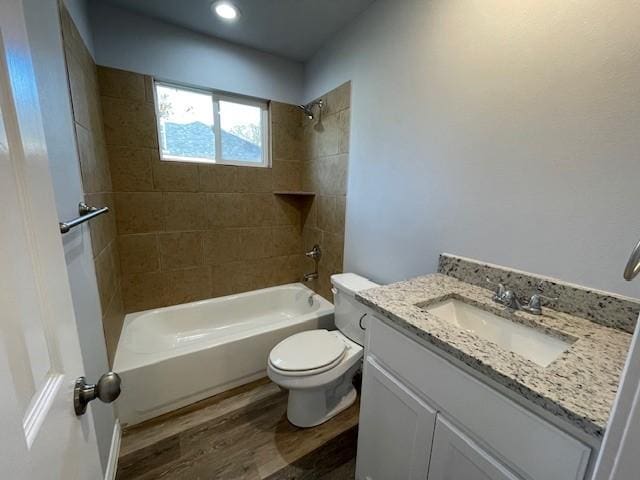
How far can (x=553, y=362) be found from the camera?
2.16 ft

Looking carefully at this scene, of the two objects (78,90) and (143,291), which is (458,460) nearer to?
(78,90)

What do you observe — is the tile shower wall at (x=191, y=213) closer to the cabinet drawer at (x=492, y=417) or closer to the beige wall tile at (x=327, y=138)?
the beige wall tile at (x=327, y=138)

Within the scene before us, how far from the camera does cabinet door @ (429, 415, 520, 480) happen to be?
66 centimetres

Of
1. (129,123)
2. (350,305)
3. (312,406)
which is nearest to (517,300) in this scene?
(350,305)

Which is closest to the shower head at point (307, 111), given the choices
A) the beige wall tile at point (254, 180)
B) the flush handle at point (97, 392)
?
the beige wall tile at point (254, 180)

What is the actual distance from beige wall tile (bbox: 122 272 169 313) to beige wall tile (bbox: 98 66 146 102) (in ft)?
4.23

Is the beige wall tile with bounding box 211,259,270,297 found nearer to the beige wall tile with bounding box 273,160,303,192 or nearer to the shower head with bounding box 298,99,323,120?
the beige wall tile with bounding box 273,160,303,192

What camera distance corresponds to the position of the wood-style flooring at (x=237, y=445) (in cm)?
126

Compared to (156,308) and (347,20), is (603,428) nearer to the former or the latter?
(347,20)

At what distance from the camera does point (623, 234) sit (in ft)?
2.69

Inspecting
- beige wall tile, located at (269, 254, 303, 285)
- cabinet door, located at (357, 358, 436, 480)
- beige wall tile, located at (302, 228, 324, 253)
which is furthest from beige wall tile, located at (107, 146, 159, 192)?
cabinet door, located at (357, 358, 436, 480)

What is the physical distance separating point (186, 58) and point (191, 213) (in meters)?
1.15

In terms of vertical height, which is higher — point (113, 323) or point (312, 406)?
point (113, 323)

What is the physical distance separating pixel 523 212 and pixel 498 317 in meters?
0.43
